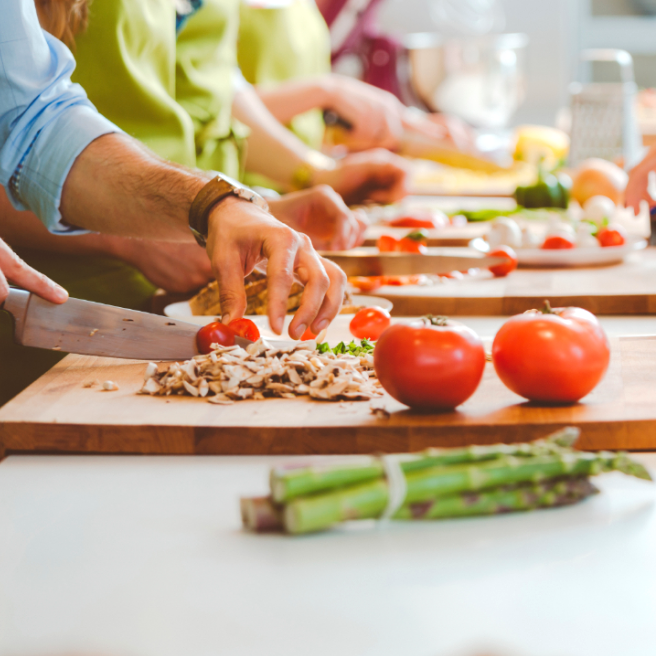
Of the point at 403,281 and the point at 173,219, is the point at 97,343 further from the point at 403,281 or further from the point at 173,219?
the point at 403,281

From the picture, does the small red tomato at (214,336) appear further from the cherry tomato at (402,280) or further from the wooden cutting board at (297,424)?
the cherry tomato at (402,280)

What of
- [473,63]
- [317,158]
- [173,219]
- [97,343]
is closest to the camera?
[97,343]

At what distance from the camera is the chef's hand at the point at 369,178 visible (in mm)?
2605

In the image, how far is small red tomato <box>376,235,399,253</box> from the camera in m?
1.93

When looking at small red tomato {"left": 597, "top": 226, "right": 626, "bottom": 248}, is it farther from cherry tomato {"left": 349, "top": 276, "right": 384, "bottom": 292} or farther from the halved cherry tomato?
cherry tomato {"left": 349, "top": 276, "right": 384, "bottom": 292}

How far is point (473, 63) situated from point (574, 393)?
4.03m

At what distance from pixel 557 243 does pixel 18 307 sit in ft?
3.95

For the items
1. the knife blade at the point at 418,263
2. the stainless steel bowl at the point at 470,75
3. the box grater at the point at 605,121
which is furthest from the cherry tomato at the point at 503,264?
the stainless steel bowl at the point at 470,75

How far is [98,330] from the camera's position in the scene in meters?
1.10

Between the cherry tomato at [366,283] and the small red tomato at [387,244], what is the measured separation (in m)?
0.23

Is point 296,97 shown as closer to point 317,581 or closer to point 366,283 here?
point 366,283

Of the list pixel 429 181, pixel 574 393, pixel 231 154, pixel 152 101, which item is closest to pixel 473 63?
pixel 429 181

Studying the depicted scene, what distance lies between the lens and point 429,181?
3531mm

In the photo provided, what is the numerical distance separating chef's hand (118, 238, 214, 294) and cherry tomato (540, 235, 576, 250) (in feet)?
2.46
